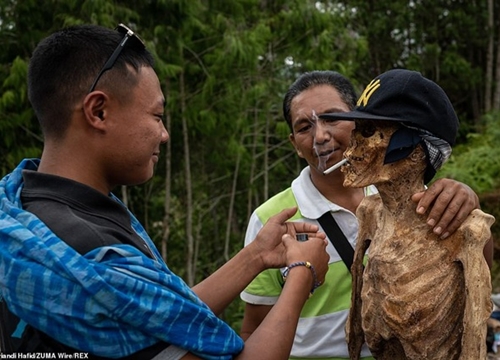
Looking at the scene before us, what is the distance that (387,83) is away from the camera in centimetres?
208

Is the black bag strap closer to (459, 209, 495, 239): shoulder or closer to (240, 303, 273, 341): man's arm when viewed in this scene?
(240, 303, 273, 341): man's arm

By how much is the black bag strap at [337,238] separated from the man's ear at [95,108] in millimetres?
1106

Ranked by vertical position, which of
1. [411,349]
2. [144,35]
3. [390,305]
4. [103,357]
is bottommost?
[411,349]

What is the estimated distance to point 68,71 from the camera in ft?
5.40

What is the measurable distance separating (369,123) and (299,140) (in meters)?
0.51

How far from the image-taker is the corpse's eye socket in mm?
2123

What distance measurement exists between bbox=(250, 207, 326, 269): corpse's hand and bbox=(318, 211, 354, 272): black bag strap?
0.22 metres

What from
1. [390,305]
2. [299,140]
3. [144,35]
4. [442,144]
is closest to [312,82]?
[299,140]

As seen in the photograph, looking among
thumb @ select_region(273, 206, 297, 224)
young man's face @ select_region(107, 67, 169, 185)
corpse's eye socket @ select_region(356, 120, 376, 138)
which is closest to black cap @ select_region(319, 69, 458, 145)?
corpse's eye socket @ select_region(356, 120, 376, 138)

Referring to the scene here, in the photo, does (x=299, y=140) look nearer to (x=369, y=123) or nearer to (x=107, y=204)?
(x=369, y=123)

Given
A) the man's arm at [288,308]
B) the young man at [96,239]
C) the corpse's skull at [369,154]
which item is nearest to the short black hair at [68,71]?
the young man at [96,239]

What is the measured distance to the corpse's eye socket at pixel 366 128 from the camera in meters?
2.12

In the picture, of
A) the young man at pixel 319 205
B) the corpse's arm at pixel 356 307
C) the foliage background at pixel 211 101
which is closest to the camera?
the corpse's arm at pixel 356 307

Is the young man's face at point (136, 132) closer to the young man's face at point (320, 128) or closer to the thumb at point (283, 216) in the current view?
the thumb at point (283, 216)
